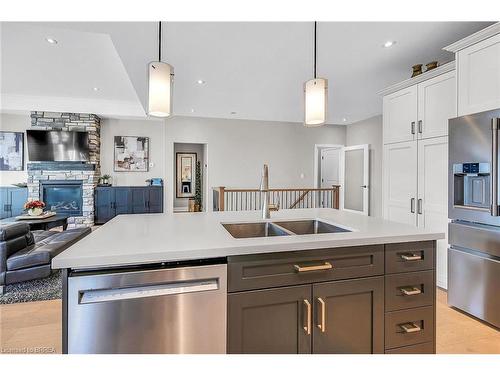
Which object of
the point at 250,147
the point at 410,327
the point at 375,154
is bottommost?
the point at 410,327

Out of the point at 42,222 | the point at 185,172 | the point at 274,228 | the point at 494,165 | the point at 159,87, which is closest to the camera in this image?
the point at 159,87

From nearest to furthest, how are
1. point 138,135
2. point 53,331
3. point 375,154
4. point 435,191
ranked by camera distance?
point 53,331, point 435,191, point 375,154, point 138,135

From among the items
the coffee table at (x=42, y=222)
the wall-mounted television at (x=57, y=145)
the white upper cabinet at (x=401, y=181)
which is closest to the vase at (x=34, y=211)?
the coffee table at (x=42, y=222)

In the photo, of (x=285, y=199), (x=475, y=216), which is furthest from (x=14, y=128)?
(x=475, y=216)

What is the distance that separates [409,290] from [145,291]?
1.34 m

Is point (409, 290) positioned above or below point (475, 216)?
below

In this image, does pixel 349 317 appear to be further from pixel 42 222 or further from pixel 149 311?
pixel 42 222

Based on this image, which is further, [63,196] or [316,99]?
[63,196]

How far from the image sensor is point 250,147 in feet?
23.3

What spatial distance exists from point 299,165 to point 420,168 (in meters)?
4.43

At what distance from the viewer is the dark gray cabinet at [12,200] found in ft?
19.9

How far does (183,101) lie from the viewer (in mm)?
5199

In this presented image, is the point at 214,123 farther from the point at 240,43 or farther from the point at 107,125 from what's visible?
the point at 240,43
